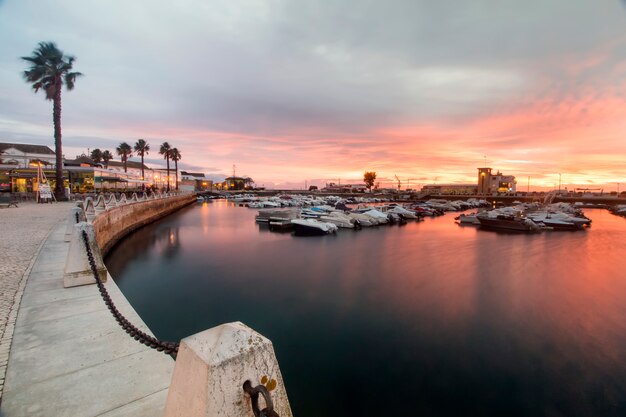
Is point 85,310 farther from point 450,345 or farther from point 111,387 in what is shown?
point 450,345

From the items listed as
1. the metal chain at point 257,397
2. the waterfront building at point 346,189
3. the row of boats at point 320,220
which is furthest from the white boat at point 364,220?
the waterfront building at point 346,189

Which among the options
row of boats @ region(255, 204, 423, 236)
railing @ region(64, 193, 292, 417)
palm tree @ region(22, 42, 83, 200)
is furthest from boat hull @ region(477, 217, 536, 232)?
palm tree @ region(22, 42, 83, 200)

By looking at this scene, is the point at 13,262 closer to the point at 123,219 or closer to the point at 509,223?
the point at 123,219

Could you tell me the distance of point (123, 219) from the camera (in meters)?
26.3

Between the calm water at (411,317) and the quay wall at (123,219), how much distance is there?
125cm

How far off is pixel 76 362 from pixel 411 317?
34.3 ft

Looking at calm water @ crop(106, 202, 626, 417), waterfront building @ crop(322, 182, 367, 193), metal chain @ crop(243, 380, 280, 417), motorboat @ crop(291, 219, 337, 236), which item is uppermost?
waterfront building @ crop(322, 182, 367, 193)

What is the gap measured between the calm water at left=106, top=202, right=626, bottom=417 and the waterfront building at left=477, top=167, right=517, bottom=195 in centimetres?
9630

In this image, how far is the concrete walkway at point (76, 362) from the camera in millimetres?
3311

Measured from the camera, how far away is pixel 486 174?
368 feet

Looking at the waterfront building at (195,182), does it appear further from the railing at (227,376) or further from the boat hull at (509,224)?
the railing at (227,376)

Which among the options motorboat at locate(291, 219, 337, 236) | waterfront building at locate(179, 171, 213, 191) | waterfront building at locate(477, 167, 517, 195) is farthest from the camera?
waterfront building at locate(179, 171, 213, 191)

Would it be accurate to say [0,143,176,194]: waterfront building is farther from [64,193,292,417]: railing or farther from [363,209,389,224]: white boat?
[64,193,292,417]: railing

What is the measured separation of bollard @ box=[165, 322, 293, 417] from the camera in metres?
1.71
